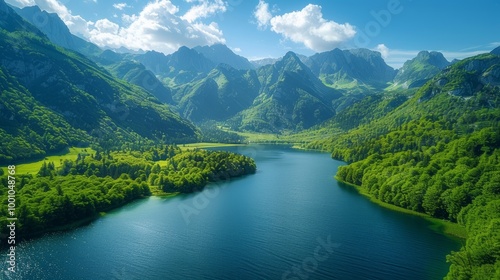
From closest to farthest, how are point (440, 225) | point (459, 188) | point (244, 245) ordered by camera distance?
point (244, 245), point (440, 225), point (459, 188)

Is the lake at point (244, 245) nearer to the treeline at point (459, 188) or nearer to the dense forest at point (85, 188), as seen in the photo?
the dense forest at point (85, 188)

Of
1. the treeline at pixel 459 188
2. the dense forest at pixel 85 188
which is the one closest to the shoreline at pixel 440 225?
the treeline at pixel 459 188

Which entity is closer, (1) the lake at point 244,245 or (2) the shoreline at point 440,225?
(1) the lake at point 244,245

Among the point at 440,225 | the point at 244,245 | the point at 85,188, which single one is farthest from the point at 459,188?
the point at 85,188

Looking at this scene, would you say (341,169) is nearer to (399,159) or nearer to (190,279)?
(399,159)

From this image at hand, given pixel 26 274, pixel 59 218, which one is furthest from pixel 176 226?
pixel 26 274

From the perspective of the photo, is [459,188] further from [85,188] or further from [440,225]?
[85,188]

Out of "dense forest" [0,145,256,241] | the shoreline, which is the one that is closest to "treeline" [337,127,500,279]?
the shoreline

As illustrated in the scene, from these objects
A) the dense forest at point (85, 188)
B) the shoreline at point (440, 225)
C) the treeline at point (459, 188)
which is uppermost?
the treeline at point (459, 188)

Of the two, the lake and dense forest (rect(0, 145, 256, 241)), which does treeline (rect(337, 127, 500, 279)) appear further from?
dense forest (rect(0, 145, 256, 241))
